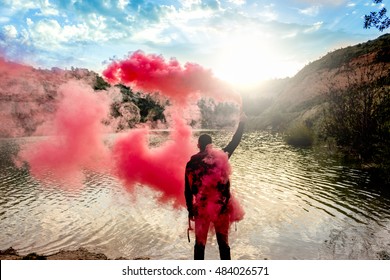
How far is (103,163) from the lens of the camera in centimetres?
2736

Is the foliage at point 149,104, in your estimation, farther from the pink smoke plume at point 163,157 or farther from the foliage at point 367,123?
the foliage at point 367,123

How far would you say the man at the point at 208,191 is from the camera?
5875mm

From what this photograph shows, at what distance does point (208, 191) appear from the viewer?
233 inches

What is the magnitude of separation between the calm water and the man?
8.17 feet

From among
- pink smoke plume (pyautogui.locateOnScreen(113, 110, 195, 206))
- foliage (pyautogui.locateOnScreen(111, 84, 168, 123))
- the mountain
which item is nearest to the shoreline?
pink smoke plume (pyautogui.locateOnScreen(113, 110, 195, 206))

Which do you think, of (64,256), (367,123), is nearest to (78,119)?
(64,256)

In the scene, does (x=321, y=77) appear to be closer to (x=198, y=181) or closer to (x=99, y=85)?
(x=99, y=85)

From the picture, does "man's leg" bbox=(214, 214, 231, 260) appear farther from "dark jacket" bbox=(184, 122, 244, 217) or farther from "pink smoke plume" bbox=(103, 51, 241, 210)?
"pink smoke plume" bbox=(103, 51, 241, 210)

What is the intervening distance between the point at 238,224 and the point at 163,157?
134 inches

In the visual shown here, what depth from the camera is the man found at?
5875mm

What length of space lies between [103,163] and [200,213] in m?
22.9

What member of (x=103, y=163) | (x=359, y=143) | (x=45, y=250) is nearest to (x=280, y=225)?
(x=45, y=250)

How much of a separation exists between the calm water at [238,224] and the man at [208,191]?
249 cm

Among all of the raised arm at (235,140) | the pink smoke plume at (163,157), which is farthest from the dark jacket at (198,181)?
the pink smoke plume at (163,157)
